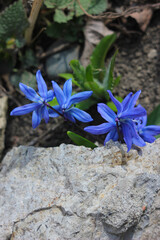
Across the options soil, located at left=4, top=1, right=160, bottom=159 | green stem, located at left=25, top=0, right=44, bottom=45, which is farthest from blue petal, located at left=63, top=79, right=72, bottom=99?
green stem, located at left=25, top=0, right=44, bottom=45

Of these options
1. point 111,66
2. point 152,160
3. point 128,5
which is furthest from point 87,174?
point 128,5

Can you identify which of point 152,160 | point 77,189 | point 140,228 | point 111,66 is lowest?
point 140,228

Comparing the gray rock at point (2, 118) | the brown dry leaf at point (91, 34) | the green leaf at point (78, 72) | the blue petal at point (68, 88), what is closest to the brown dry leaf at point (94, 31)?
the brown dry leaf at point (91, 34)

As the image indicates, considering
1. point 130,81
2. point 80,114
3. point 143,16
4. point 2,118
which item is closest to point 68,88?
point 80,114

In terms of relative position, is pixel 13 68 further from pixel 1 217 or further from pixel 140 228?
pixel 140 228

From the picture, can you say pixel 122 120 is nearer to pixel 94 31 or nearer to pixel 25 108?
pixel 25 108

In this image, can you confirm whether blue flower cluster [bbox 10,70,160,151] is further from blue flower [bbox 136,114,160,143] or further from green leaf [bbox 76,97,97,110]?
green leaf [bbox 76,97,97,110]
